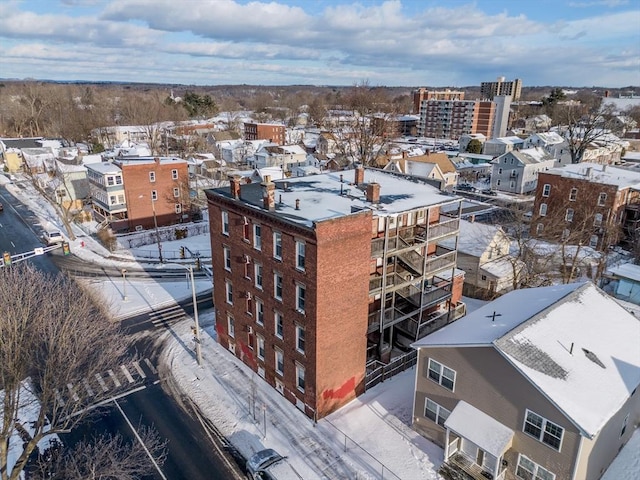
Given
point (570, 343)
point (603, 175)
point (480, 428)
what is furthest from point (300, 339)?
point (603, 175)

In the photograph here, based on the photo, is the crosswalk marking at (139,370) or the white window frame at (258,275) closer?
the white window frame at (258,275)

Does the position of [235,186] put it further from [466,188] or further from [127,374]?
[466,188]

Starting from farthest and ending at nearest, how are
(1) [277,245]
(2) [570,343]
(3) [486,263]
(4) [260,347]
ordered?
1. (3) [486,263]
2. (4) [260,347]
3. (1) [277,245]
4. (2) [570,343]

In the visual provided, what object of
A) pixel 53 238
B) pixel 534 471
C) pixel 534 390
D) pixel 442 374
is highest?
pixel 534 390

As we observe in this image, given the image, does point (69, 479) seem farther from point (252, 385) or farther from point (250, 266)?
point (250, 266)

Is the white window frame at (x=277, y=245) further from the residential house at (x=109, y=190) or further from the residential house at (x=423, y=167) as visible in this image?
the residential house at (x=423, y=167)

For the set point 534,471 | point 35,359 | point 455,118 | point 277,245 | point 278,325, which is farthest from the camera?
point 455,118

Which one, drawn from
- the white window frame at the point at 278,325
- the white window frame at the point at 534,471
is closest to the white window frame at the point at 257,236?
the white window frame at the point at 278,325
